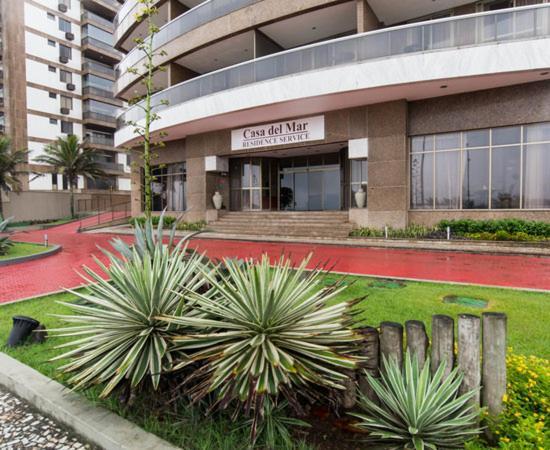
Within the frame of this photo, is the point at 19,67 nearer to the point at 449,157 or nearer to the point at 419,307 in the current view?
the point at 449,157

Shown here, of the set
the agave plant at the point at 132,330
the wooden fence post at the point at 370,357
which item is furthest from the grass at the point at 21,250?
the wooden fence post at the point at 370,357

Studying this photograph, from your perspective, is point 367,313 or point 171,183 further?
point 171,183

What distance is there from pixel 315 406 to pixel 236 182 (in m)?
21.7

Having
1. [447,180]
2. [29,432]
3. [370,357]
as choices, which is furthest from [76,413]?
[447,180]

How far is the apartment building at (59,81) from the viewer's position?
1503 inches

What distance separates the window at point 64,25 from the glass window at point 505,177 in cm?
5010

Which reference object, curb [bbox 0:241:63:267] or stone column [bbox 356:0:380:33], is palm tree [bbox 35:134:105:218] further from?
stone column [bbox 356:0:380:33]

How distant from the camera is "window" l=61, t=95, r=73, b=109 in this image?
43.5 m

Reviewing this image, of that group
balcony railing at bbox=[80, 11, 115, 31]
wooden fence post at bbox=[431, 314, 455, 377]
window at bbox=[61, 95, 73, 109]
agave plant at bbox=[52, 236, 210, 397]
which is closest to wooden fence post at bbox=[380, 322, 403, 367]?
wooden fence post at bbox=[431, 314, 455, 377]

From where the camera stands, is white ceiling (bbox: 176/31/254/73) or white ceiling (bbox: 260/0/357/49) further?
white ceiling (bbox: 176/31/254/73)

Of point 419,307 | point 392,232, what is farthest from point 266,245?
point 419,307

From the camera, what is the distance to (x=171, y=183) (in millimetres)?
25469

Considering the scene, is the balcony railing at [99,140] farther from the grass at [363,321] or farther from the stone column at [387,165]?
the grass at [363,321]

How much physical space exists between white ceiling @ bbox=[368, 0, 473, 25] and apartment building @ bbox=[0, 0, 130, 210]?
3173 centimetres
